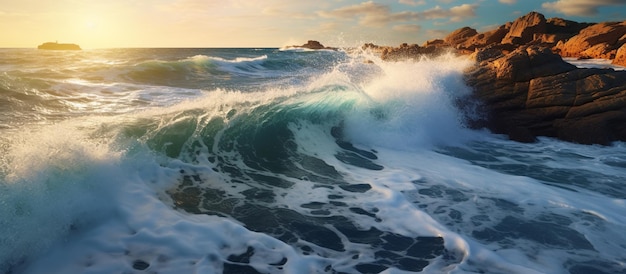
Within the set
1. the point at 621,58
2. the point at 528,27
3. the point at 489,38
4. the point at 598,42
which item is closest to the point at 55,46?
the point at 489,38

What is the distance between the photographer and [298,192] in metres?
5.88

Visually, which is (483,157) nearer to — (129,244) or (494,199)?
(494,199)

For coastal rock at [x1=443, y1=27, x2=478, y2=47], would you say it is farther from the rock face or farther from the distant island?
the distant island

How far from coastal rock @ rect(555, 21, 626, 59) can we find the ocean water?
18.7 meters

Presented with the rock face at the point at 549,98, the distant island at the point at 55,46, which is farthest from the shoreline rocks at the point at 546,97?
the distant island at the point at 55,46

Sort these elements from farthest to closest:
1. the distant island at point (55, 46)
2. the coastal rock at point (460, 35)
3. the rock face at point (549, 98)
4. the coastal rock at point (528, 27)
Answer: the distant island at point (55, 46) < the coastal rock at point (460, 35) < the coastal rock at point (528, 27) < the rock face at point (549, 98)

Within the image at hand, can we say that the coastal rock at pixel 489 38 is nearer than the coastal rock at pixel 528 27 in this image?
No

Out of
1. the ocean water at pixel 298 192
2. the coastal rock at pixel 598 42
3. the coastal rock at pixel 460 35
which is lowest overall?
the ocean water at pixel 298 192

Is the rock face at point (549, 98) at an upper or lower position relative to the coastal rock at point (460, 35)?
lower

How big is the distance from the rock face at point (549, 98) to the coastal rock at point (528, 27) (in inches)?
1039

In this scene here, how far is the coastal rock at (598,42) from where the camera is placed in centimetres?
2336

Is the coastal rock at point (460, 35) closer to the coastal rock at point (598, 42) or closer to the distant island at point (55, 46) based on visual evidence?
the coastal rock at point (598, 42)

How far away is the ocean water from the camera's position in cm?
383

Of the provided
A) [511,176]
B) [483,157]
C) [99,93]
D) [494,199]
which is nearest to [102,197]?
[494,199]
